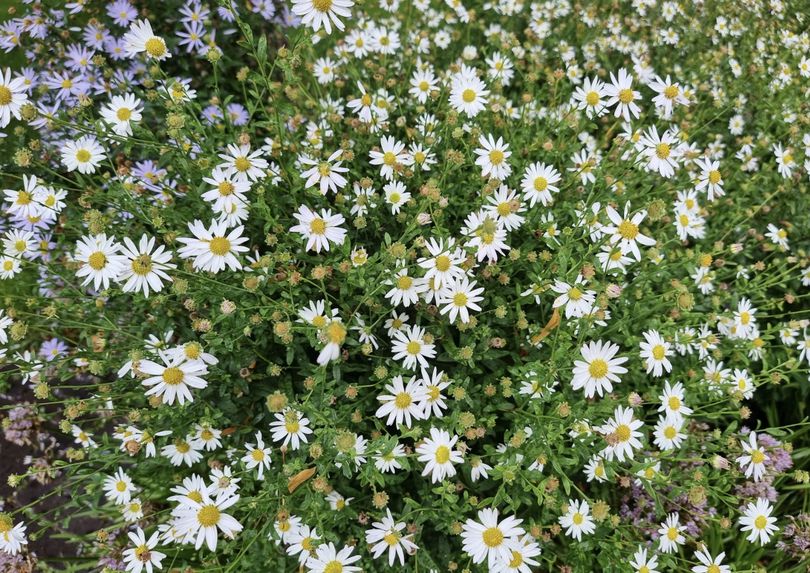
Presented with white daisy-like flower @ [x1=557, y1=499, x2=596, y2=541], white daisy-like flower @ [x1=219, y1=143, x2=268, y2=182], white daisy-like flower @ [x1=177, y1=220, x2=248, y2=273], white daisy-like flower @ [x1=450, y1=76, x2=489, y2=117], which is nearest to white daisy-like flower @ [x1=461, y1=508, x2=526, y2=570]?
white daisy-like flower @ [x1=557, y1=499, x2=596, y2=541]

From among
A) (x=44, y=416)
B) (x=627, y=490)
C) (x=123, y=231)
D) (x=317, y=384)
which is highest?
(x=123, y=231)

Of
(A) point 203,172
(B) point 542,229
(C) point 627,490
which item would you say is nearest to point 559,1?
(B) point 542,229

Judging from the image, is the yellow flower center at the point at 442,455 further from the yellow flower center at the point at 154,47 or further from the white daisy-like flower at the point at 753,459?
the yellow flower center at the point at 154,47

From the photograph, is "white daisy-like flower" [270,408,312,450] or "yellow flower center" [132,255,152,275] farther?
"white daisy-like flower" [270,408,312,450]

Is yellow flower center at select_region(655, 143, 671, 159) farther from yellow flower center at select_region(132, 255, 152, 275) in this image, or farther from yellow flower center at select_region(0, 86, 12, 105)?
yellow flower center at select_region(0, 86, 12, 105)

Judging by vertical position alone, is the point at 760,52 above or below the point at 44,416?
above

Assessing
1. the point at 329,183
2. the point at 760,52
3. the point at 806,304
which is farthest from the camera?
the point at 760,52

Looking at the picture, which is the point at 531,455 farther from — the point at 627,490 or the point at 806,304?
the point at 806,304
